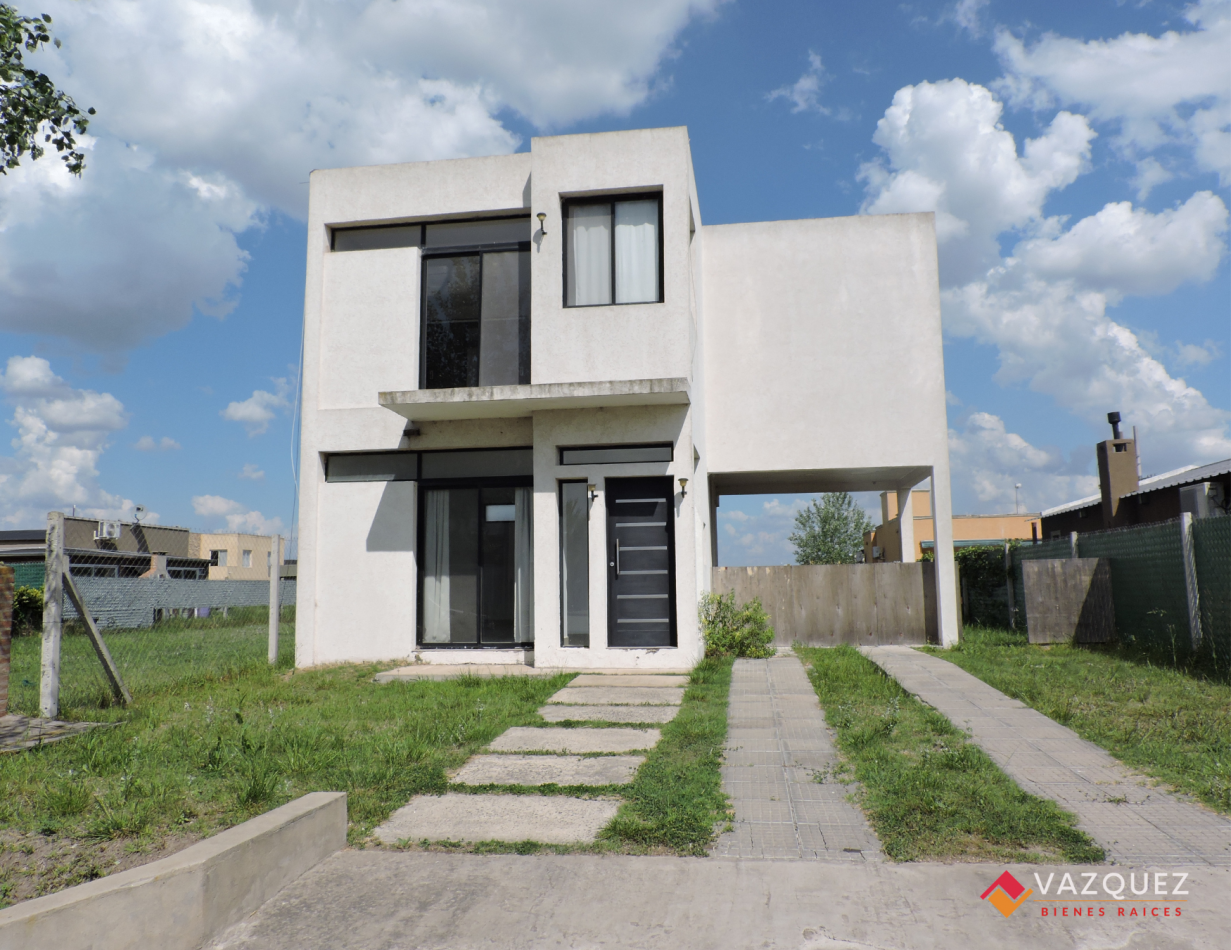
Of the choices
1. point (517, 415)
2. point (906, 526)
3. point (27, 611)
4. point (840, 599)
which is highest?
point (517, 415)

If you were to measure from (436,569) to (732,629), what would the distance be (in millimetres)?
4079

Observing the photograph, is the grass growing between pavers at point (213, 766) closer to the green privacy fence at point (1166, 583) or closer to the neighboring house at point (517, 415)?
the neighboring house at point (517, 415)

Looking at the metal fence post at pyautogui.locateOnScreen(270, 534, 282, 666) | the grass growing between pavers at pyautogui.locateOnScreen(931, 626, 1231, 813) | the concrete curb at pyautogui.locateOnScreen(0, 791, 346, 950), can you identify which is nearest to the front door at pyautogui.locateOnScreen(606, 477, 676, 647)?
the grass growing between pavers at pyautogui.locateOnScreen(931, 626, 1231, 813)

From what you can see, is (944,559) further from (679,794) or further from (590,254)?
(679,794)

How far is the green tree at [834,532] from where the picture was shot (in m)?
43.2

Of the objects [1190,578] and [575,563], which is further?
[575,563]

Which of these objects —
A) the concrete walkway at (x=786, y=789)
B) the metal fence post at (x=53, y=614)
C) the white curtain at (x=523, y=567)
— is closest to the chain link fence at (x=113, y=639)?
the metal fence post at (x=53, y=614)

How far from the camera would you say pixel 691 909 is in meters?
3.20

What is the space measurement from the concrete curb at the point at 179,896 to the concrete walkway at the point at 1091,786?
11.6 feet

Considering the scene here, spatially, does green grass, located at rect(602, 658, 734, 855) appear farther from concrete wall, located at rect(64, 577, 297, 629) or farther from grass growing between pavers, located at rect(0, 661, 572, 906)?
concrete wall, located at rect(64, 577, 297, 629)

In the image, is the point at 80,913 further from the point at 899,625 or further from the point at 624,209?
the point at 899,625

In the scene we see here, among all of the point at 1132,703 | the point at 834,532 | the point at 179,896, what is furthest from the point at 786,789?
the point at 834,532

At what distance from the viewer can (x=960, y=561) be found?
1628 centimetres

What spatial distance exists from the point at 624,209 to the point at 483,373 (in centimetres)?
Result: 279
